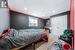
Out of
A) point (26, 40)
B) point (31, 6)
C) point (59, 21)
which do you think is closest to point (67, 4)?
point (59, 21)

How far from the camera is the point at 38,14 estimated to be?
2.74m

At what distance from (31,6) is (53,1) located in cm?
64

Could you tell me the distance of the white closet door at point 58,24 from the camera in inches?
100

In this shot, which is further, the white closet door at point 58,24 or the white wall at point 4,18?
the white wall at point 4,18

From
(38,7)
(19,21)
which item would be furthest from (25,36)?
(38,7)

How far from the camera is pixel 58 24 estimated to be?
261 cm

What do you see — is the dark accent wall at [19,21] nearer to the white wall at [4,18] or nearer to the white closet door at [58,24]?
the white wall at [4,18]

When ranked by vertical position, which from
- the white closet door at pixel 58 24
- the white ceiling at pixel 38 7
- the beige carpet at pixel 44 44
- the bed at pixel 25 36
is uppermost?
the white ceiling at pixel 38 7

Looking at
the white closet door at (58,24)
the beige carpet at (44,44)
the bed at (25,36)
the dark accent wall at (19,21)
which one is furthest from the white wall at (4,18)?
the white closet door at (58,24)

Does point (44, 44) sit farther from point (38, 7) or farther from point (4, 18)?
point (4, 18)

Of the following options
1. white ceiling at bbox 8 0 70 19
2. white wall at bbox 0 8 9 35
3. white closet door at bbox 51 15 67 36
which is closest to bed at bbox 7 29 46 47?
white wall at bbox 0 8 9 35

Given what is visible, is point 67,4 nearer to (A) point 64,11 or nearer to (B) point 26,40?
(A) point 64,11

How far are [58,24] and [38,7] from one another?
2.45 feet

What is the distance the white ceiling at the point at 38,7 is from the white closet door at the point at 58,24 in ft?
0.63
